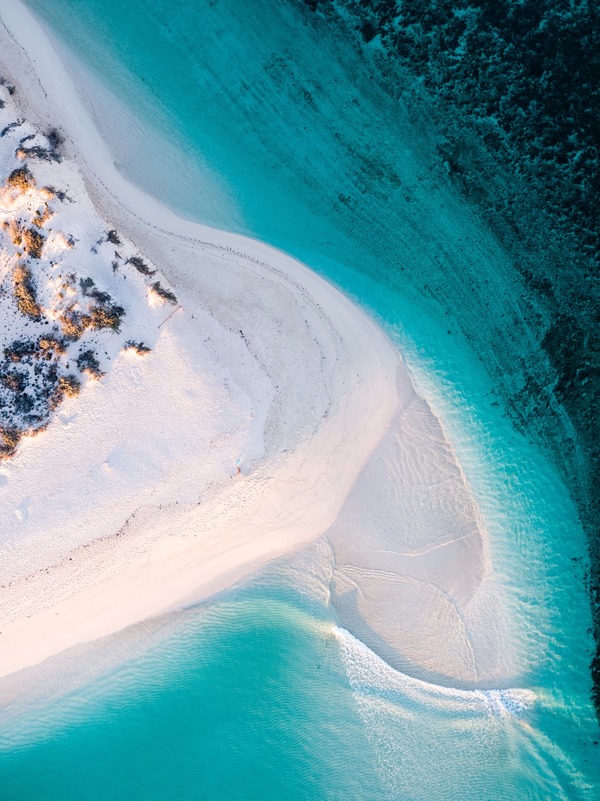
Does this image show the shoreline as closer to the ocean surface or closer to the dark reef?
the ocean surface

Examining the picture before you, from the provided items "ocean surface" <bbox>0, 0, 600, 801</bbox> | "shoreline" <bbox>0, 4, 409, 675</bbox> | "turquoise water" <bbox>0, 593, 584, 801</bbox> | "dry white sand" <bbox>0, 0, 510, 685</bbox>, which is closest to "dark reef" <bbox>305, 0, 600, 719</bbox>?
"ocean surface" <bbox>0, 0, 600, 801</bbox>

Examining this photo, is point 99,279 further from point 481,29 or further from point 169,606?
point 481,29

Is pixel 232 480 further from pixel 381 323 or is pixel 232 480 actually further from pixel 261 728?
pixel 261 728

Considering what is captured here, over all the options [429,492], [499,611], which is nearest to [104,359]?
[429,492]

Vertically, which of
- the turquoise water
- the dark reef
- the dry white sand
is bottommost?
the turquoise water

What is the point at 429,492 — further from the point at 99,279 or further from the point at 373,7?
the point at 373,7

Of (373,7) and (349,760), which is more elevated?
(373,7)

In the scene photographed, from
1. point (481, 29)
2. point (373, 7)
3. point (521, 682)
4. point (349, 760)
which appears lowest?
point (349, 760)
